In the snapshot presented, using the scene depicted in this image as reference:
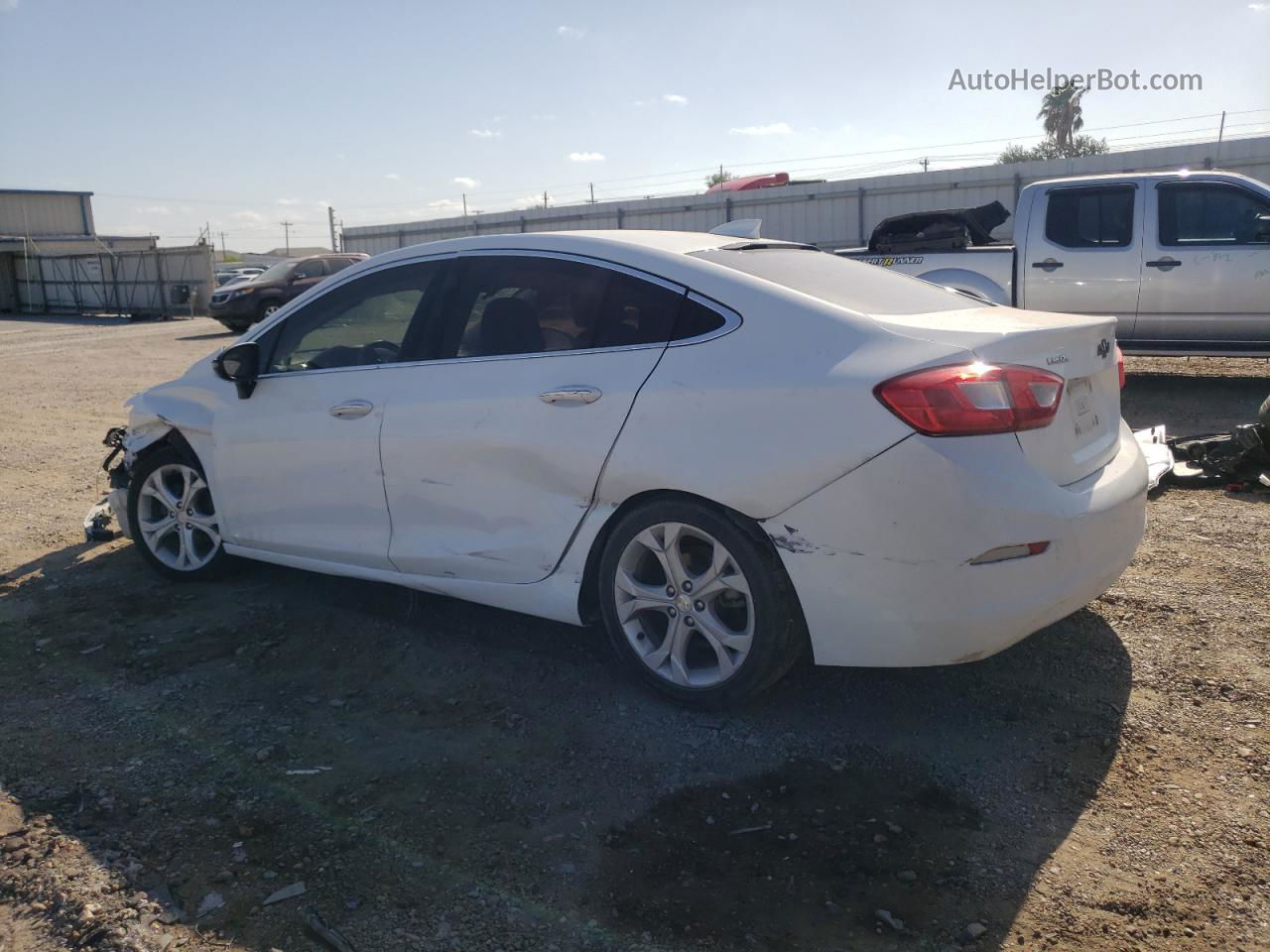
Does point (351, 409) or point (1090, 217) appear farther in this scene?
point (1090, 217)

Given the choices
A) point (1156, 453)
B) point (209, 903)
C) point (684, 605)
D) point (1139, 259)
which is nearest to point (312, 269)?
point (1139, 259)

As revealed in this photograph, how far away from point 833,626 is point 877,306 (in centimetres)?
113

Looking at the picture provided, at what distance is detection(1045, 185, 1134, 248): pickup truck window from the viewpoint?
9891 millimetres

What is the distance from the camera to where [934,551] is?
10.3ft

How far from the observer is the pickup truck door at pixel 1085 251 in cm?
986

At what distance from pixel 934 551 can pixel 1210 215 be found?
8228mm

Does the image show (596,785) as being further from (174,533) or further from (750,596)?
(174,533)

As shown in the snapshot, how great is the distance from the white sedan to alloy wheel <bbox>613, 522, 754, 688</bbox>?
10mm

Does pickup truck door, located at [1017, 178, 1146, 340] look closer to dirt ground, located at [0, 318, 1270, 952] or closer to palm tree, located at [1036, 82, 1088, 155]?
dirt ground, located at [0, 318, 1270, 952]

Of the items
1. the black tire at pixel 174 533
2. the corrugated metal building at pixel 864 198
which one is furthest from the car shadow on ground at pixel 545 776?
the corrugated metal building at pixel 864 198

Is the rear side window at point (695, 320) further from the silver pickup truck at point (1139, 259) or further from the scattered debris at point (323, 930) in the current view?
the silver pickup truck at point (1139, 259)

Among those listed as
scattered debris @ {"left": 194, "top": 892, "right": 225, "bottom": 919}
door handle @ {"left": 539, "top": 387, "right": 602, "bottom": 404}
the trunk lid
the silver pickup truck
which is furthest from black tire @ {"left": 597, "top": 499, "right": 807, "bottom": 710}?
the silver pickup truck

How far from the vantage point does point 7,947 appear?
8.55 ft

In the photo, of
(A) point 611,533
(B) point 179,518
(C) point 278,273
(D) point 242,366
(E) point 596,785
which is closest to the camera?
(E) point 596,785
